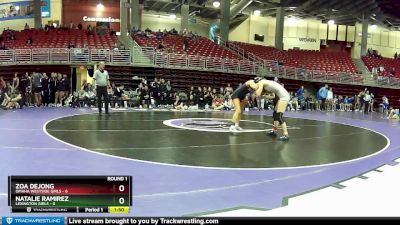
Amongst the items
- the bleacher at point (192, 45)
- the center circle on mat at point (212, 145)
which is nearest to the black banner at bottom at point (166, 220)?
the center circle on mat at point (212, 145)

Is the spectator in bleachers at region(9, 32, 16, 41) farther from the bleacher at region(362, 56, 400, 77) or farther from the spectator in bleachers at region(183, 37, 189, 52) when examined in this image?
the bleacher at region(362, 56, 400, 77)

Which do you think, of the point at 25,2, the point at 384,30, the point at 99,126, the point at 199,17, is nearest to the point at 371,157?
the point at 99,126

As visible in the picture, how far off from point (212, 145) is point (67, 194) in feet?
15.9

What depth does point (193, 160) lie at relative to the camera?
579 cm

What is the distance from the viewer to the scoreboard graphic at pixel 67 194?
241cm

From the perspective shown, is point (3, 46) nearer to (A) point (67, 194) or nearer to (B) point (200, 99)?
(B) point (200, 99)

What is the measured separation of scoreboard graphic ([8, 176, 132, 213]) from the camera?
2412mm

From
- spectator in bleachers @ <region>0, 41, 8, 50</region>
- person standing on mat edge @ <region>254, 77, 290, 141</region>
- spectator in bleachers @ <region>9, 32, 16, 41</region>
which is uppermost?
spectator in bleachers @ <region>9, 32, 16, 41</region>

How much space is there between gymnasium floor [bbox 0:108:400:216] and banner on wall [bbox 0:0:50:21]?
68.5ft

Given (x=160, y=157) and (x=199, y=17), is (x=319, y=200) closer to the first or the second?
(x=160, y=157)

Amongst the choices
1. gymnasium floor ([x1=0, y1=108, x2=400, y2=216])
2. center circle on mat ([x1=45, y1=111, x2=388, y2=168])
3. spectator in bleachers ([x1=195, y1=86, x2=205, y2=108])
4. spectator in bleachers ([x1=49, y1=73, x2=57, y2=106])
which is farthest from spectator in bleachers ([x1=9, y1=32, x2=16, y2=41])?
gymnasium floor ([x1=0, y1=108, x2=400, y2=216])

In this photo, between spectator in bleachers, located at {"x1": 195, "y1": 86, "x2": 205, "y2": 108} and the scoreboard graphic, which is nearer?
the scoreboard graphic

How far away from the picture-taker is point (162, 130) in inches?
360

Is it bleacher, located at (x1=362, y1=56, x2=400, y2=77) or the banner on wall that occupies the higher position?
the banner on wall
